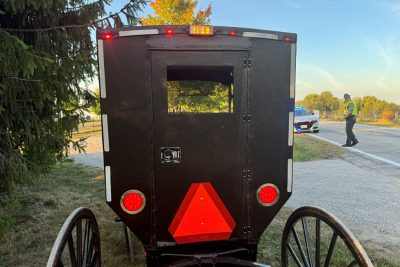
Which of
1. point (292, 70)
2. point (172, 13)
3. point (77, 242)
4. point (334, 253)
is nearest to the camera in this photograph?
point (77, 242)

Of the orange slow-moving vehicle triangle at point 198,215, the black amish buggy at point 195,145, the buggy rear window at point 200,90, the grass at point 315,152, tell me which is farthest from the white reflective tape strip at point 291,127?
the grass at point 315,152

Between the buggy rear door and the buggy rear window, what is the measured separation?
36 cm

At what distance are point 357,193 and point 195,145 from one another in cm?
568

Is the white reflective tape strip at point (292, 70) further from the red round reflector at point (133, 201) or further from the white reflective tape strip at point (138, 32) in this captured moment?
the red round reflector at point (133, 201)

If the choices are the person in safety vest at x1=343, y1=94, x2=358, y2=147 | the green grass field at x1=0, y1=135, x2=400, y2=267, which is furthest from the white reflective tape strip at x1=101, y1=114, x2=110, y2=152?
the person in safety vest at x1=343, y1=94, x2=358, y2=147

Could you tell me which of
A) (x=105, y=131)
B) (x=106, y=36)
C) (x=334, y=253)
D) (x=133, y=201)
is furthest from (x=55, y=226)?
(x=334, y=253)

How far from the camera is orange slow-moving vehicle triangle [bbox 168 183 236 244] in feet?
9.16

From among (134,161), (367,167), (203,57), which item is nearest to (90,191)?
(134,161)

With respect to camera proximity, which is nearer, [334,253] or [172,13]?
[334,253]

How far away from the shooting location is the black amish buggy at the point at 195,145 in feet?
8.65

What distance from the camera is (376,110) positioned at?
53.6 metres

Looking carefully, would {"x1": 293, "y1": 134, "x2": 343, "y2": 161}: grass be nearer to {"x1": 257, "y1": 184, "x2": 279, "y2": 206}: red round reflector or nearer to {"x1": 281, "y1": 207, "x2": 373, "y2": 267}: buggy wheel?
{"x1": 281, "y1": 207, "x2": 373, "y2": 267}: buggy wheel

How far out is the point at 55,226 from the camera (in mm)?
5328

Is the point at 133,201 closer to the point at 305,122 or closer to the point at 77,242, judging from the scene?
the point at 77,242
